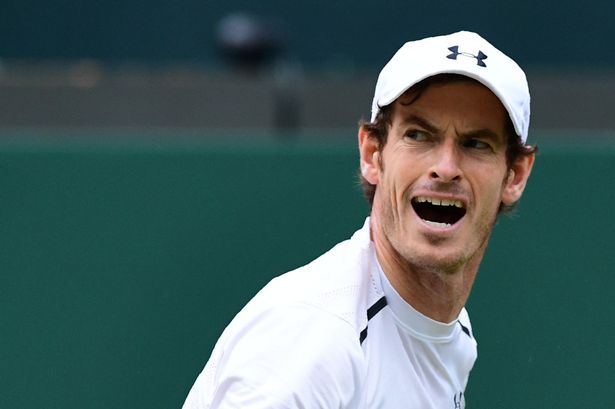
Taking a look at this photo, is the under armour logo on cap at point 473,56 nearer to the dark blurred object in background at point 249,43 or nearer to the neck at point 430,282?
the neck at point 430,282

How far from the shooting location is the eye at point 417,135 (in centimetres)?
290

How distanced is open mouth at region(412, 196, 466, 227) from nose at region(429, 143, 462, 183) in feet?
0.20

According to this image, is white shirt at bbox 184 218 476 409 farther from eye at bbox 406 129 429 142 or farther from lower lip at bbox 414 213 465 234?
eye at bbox 406 129 429 142

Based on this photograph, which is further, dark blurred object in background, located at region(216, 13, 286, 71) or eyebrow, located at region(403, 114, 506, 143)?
dark blurred object in background, located at region(216, 13, 286, 71)

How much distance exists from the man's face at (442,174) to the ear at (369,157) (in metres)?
0.08

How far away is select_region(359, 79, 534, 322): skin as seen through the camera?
2877 millimetres

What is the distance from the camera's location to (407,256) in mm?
2951

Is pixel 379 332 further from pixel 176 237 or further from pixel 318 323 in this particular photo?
pixel 176 237

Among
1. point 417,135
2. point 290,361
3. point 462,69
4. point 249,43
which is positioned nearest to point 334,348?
point 290,361

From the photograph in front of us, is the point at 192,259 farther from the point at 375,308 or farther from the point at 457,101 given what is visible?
the point at 457,101

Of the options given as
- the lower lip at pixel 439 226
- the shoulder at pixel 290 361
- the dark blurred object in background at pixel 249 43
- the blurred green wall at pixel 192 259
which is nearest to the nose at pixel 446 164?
the lower lip at pixel 439 226

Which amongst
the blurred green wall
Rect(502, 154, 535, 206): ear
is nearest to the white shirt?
Rect(502, 154, 535, 206): ear

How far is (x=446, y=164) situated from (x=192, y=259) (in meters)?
2.34

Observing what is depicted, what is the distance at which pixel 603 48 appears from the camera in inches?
335
